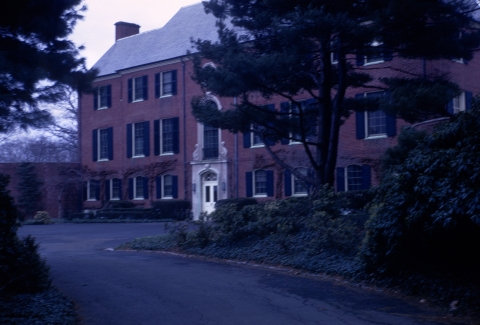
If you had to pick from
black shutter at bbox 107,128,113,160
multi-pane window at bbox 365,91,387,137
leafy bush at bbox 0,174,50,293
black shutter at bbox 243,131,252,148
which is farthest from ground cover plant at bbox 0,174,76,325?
black shutter at bbox 107,128,113,160

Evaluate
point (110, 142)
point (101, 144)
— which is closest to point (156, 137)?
point (110, 142)

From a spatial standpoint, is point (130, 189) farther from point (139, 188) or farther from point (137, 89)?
point (137, 89)

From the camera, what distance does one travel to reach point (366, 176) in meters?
25.2

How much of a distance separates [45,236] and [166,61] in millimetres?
13432

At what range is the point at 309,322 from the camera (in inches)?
318

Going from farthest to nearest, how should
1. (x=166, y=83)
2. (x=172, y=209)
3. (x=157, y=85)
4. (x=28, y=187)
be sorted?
(x=28, y=187), (x=157, y=85), (x=166, y=83), (x=172, y=209)

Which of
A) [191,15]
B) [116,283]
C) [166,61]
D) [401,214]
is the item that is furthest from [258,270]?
[191,15]

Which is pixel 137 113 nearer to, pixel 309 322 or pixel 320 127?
pixel 320 127

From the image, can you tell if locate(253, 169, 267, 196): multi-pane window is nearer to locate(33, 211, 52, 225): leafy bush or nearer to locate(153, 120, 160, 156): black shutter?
locate(153, 120, 160, 156): black shutter

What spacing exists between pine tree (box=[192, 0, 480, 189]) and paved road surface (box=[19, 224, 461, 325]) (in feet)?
16.0

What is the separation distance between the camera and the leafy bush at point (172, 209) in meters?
32.2

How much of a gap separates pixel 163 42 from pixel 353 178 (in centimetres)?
1661

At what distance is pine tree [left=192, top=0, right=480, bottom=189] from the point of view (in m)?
14.0

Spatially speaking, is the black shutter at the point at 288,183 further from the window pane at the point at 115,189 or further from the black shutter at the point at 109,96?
the black shutter at the point at 109,96
